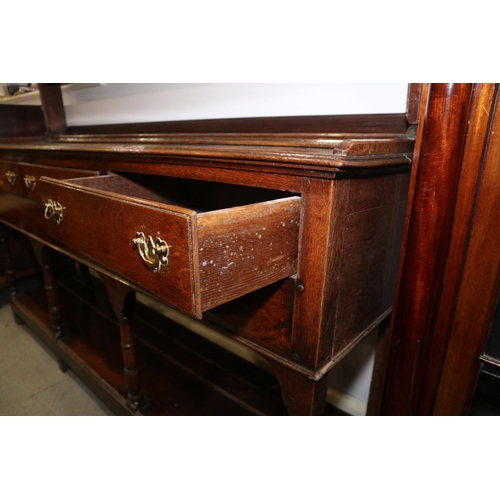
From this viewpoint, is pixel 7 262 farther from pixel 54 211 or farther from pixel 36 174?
pixel 54 211

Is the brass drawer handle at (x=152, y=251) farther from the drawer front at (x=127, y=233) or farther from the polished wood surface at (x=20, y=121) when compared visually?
the polished wood surface at (x=20, y=121)

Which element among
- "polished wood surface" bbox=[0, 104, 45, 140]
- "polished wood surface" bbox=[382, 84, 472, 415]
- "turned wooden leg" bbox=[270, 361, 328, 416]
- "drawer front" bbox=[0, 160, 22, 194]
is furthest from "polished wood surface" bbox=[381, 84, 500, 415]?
"polished wood surface" bbox=[0, 104, 45, 140]

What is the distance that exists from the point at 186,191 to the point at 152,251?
0.55m

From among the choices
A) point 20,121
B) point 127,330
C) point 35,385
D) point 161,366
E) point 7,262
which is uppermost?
point 20,121

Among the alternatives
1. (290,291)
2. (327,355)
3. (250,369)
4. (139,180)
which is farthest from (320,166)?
(250,369)

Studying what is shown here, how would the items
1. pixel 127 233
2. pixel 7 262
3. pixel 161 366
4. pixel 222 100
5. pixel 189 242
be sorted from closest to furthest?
pixel 189 242, pixel 127 233, pixel 222 100, pixel 161 366, pixel 7 262

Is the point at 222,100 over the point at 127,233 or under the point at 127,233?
over

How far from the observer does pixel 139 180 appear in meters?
0.93

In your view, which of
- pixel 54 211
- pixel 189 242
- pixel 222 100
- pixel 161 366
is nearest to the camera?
pixel 189 242

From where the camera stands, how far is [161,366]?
1328mm

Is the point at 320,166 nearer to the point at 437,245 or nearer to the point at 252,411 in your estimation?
the point at 437,245

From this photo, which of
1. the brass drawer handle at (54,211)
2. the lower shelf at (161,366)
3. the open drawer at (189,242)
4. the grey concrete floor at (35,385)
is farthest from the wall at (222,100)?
the grey concrete floor at (35,385)

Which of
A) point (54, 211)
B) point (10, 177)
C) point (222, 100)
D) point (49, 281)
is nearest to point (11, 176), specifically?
point (10, 177)
